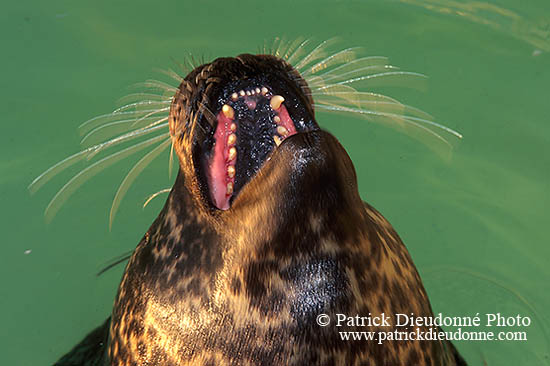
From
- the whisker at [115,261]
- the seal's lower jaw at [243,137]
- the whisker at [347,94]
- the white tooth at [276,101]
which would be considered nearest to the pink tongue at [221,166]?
the seal's lower jaw at [243,137]

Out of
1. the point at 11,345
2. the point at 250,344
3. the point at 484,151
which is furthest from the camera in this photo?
the point at 484,151

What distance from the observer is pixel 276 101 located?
63.7 inches

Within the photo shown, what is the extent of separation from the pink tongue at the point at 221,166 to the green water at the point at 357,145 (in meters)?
1.65

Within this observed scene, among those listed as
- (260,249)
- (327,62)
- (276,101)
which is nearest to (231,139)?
(276,101)

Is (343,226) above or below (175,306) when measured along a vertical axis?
above

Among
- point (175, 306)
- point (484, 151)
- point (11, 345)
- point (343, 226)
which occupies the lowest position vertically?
point (11, 345)

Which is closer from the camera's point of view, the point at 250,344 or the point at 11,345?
the point at 250,344

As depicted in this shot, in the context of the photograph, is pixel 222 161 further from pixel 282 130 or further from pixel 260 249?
pixel 260 249

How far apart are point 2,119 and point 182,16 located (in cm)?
108

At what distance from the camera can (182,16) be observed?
3891 millimetres

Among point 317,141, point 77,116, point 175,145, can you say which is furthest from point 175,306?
point 77,116

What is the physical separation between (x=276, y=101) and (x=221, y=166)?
19 centimetres

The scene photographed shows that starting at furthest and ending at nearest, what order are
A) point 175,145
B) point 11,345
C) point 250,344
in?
point 11,345 → point 175,145 → point 250,344

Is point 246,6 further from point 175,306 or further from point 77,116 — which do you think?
point 175,306
